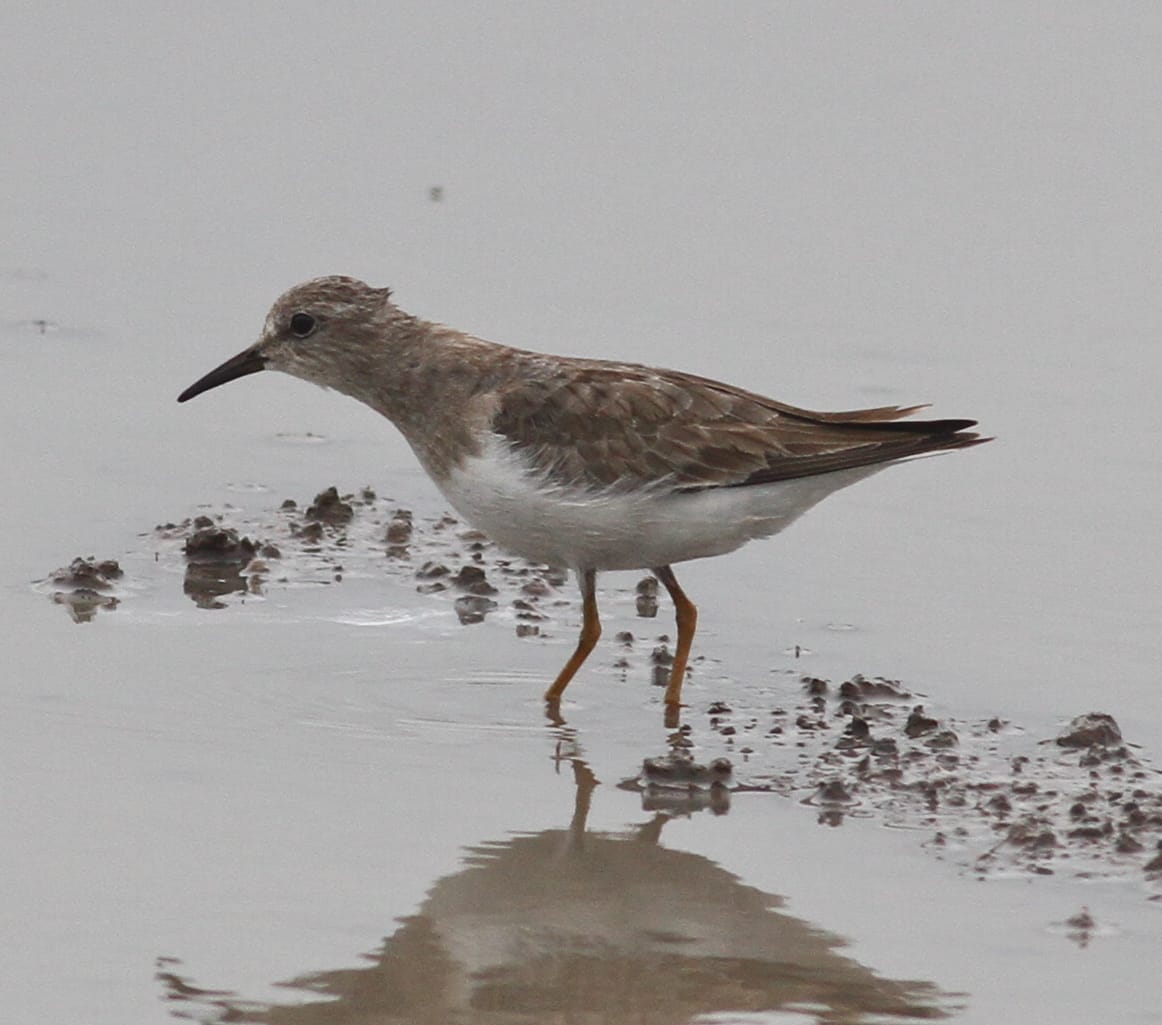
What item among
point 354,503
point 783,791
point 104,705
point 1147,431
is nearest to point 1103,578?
point 1147,431

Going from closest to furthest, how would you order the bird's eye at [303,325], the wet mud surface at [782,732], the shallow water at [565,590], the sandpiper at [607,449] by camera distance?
the shallow water at [565,590], the wet mud surface at [782,732], the sandpiper at [607,449], the bird's eye at [303,325]

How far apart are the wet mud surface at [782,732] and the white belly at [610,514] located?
51 cm

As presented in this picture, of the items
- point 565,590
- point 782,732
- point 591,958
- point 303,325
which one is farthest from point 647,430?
point 591,958

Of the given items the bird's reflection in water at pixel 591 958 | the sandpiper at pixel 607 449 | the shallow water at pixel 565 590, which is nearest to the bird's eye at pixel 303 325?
the sandpiper at pixel 607 449

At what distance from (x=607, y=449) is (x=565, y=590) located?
1.23 m

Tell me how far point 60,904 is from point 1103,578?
4.84m

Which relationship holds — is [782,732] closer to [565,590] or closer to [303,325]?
[565,590]

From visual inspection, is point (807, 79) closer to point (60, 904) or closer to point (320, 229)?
point (320, 229)

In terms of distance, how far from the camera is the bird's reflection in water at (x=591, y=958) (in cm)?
585

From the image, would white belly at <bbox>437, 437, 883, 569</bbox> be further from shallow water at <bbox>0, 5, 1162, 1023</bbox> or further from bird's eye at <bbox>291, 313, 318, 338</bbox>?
bird's eye at <bbox>291, 313, 318, 338</bbox>

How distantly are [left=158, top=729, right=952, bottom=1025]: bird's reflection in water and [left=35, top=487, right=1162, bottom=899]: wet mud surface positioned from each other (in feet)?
1.81

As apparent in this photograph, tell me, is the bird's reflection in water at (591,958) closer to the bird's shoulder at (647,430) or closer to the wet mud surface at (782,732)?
the wet mud surface at (782,732)

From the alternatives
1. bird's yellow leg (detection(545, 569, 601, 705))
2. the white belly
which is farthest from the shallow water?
the white belly

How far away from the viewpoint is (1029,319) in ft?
38.2
